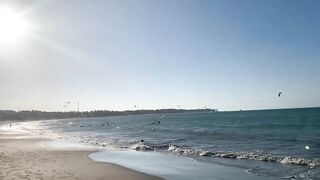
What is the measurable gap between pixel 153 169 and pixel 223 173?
3.76 meters

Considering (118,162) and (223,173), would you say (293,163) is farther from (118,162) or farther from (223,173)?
(118,162)

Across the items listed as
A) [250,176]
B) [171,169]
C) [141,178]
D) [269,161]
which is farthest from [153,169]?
[269,161]

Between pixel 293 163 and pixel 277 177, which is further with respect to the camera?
pixel 293 163

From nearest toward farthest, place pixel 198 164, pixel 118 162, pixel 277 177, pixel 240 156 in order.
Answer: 1. pixel 277 177
2. pixel 198 164
3. pixel 118 162
4. pixel 240 156

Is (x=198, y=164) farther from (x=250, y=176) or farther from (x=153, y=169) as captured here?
(x=250, y=176)

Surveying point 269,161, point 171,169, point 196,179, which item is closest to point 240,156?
point 269,161

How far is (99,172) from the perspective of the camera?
1992cm

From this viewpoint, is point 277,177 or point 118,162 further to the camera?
point 118,162

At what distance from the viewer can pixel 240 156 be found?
26422 millimetres

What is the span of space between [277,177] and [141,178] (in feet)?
19.8

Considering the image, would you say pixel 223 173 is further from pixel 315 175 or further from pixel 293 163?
pixel 293 163

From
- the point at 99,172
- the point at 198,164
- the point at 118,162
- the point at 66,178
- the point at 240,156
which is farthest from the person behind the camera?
the point at 240,156

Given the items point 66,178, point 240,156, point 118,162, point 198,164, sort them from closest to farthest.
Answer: point 66,178 < point 198,164 < point 118,162 < point 240,156

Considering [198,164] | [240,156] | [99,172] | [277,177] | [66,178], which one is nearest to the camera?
[66,178]
